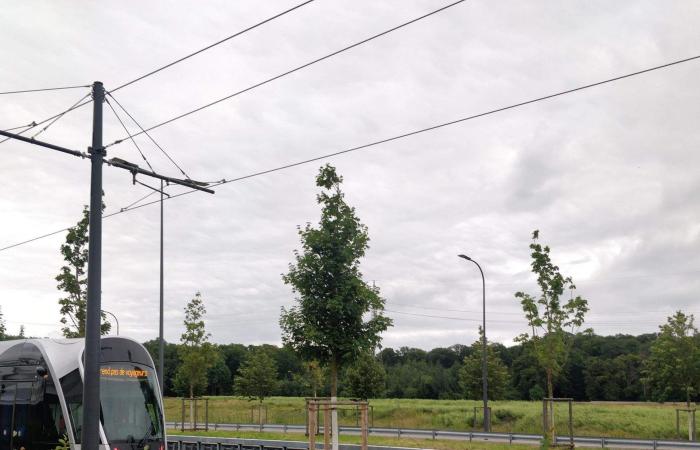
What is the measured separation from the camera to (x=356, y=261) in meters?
25.7

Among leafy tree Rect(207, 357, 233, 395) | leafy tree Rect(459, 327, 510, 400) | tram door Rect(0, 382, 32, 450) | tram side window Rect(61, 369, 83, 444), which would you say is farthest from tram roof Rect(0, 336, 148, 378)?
leafy tree Rect(207, 357, 233, 395)

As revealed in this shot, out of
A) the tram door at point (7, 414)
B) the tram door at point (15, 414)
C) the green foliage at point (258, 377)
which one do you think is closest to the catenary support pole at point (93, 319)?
the tram door at point (15, 414)

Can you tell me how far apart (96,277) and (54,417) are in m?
5.37

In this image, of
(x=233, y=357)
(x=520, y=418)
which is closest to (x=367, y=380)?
(x=520, y=418)

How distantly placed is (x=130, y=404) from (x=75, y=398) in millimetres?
1152

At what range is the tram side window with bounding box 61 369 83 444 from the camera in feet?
50.0

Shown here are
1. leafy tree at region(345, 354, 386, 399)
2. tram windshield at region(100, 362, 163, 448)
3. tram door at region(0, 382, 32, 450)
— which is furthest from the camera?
leafy tree at region(345, 354, 386, 399)

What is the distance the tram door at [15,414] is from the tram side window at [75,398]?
1.28 meters

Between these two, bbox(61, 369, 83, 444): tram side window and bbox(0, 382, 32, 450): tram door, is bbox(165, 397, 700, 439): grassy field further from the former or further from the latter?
bbox(61, 369, 83, 444): tram side window

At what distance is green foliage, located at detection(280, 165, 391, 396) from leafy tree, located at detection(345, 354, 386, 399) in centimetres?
2444

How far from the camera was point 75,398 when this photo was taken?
50.3ft

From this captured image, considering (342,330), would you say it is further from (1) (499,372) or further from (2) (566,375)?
(2) (566,375)

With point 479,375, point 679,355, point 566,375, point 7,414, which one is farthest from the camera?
point 566,375

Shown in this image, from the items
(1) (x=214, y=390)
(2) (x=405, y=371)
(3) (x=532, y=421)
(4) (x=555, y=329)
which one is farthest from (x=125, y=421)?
(1) (x=214, y=390)
